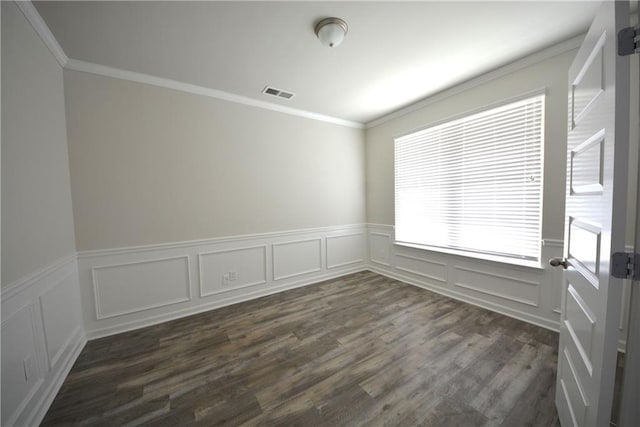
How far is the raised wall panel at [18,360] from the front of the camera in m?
1.27

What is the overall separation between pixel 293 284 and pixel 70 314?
92.9 inches

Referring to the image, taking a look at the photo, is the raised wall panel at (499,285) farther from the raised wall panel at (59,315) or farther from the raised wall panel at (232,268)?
the raised wall panel at (59,315)

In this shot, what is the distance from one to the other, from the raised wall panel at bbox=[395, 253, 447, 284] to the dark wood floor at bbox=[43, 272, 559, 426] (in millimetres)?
507

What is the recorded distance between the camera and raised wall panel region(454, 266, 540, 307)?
2.44 m

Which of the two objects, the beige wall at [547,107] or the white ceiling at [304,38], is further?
the beige wall at [547,107]

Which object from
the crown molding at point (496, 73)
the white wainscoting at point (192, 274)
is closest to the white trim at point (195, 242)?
the white wainscoting at point (192, 274)

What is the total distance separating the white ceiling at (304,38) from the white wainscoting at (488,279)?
1958mm

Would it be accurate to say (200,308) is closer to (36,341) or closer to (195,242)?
(195,242)

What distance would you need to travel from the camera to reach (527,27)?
194 centimetres

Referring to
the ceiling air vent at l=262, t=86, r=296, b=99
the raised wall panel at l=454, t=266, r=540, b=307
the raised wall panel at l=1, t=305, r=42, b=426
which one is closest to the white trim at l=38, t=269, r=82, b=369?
the raised wall panel at l=1, t=305, r=42, b=426

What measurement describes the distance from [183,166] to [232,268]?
140 cm

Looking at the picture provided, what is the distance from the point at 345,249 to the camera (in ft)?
13.7

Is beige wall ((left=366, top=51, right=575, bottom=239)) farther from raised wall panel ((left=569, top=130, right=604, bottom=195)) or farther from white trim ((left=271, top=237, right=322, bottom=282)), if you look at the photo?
white trim ((left=271, top=237, right=322, bottom=282))

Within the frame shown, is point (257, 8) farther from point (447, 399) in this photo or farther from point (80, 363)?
point (80, 363)
